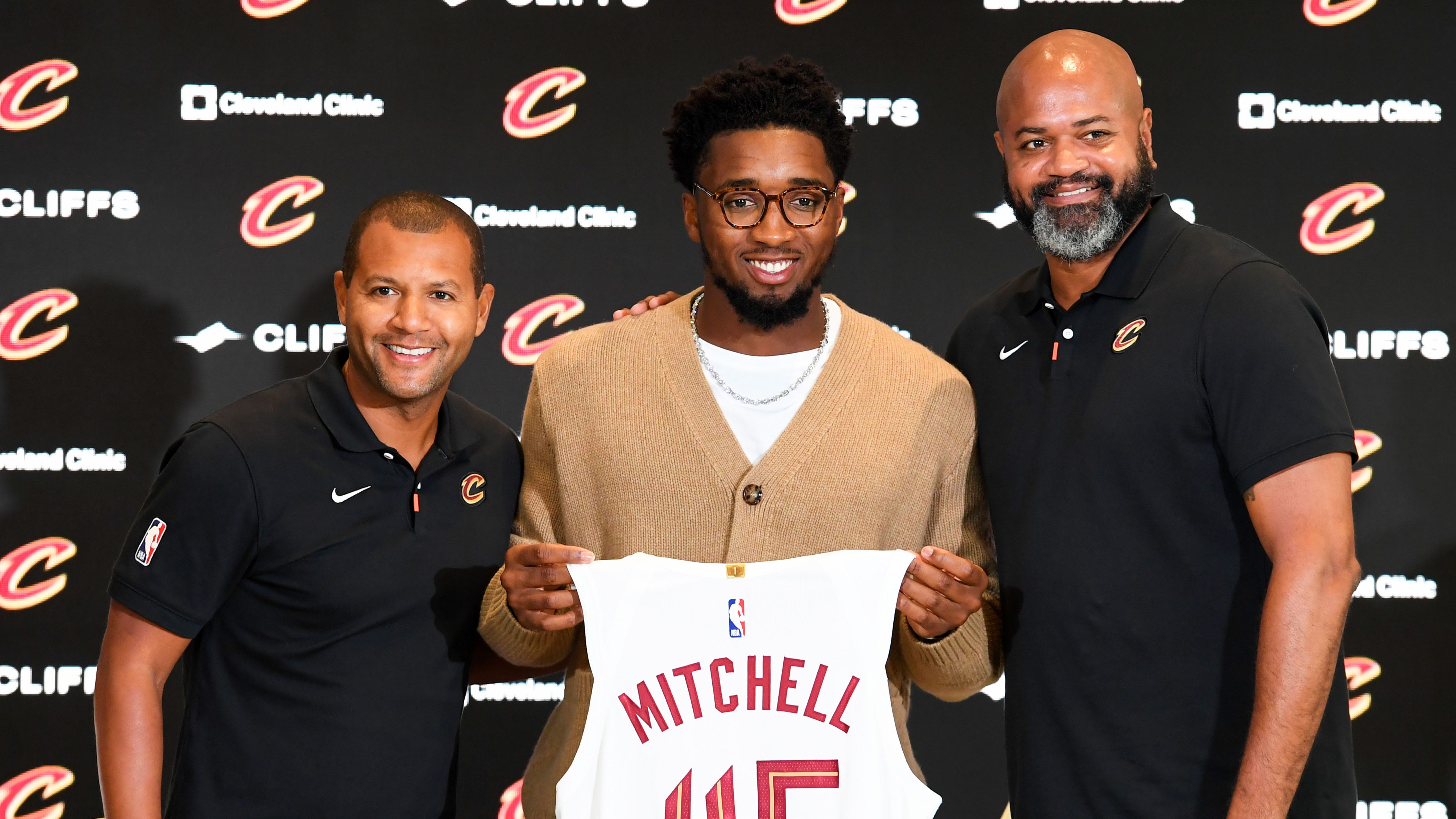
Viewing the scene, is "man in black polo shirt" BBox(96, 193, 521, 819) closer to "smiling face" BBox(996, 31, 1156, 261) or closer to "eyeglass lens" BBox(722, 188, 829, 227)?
"eyeglass lens" BBox(722, 188, 829, 227)

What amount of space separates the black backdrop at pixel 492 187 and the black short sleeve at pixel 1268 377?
1.79 metres

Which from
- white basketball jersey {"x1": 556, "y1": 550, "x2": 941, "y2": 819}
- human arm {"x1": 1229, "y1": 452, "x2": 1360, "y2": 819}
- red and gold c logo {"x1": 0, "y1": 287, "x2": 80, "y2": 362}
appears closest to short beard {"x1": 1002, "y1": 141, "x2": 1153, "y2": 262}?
human arm {"x1": 1229, "y1": 452, "x2": 1360, "y2": 819}

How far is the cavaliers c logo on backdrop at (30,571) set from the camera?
333 centimetres

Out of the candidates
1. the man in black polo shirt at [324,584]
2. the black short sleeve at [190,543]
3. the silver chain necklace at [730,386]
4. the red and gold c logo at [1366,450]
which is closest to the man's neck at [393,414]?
the man in black polo shirt at [324,584]

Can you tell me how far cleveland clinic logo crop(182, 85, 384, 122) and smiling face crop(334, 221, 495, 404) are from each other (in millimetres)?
1614

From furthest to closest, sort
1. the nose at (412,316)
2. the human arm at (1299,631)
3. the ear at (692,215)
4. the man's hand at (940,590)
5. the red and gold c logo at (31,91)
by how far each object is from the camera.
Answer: the red and gold c logo at (31,91), the ear at (692,215), the nose at (412,316), the man's hand at (940,590), the human arm at (1299,631)

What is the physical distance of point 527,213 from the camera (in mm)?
3355

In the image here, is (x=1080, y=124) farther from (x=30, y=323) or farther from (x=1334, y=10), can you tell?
(x=30, y=323)

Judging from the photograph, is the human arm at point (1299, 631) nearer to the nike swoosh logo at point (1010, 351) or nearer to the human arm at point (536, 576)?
the nike swoosh logo at point (1010, 351)

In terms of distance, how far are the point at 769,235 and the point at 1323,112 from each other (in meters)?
2.42

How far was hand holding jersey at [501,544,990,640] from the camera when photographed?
1652 millimetres

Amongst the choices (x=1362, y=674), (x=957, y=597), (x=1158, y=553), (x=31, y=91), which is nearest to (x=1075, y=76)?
(x=1158, y=553)

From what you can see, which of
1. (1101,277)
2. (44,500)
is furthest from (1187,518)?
(44,500)

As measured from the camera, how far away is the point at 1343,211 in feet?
10.9
